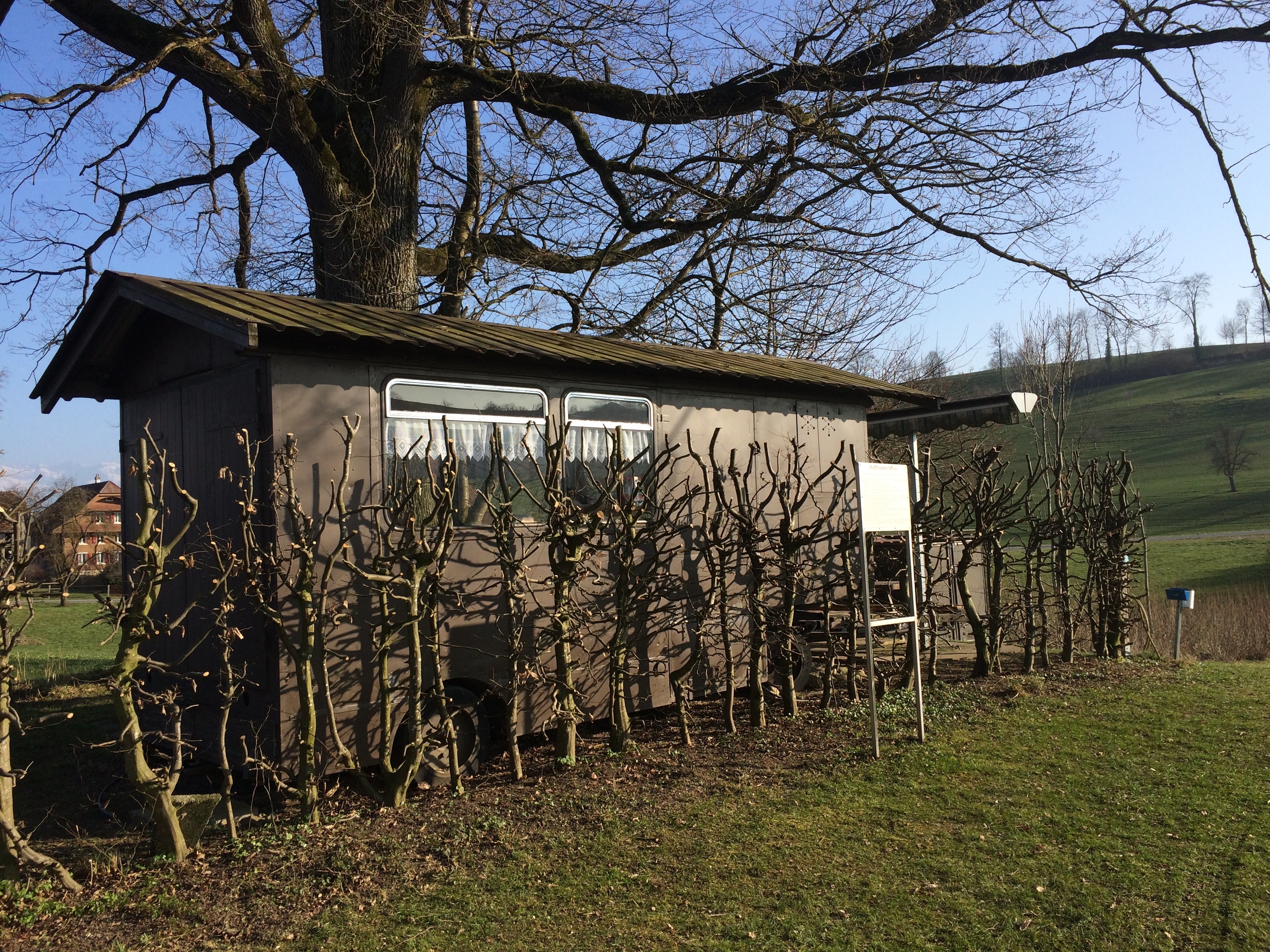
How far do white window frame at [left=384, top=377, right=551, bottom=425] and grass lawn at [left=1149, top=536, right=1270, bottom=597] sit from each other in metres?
20.7

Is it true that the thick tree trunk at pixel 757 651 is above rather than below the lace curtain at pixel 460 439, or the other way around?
below

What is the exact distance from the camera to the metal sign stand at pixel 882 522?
21.2 ft

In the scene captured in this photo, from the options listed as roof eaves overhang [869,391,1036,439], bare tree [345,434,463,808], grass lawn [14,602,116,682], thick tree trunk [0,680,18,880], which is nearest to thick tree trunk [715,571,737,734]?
bare tree [345,434,463,808]

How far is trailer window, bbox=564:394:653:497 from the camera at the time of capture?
23.3 feet

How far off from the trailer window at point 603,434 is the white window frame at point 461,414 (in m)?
0.25

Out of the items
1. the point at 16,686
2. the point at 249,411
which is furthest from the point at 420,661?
the point at 16,686

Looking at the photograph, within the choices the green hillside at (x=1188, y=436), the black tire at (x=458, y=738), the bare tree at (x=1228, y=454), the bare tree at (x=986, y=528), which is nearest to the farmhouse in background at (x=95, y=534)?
the black tire at (x=458, y=738)

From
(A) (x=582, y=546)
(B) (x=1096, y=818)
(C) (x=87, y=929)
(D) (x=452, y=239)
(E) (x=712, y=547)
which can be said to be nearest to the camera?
(C) (x=87, y=929)

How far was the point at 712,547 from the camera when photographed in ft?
25.3

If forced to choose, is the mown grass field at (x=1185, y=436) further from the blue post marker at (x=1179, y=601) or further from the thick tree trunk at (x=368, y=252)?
the thick tree trunk at (x=368, y=252)

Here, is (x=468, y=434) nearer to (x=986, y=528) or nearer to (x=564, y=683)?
(x=564, y=683)

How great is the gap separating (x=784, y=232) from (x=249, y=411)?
324 inches

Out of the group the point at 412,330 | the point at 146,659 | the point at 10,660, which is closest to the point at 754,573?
the point at 412,330

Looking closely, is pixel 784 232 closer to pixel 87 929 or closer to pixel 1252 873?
pixel 1252 873
